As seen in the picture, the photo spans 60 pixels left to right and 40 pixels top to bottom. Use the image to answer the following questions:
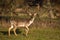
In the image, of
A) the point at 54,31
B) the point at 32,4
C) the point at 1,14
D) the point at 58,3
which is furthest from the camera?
the point at 58,3

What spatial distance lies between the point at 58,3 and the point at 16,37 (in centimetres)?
2437

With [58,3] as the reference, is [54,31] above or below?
above

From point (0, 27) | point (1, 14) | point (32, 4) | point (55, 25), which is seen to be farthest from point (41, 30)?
point (1, 14)

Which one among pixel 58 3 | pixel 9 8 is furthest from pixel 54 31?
pixel 58 3

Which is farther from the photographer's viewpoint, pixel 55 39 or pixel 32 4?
pixel 32 4

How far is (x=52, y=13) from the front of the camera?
25281 millimetres

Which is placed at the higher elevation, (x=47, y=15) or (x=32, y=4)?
(x=32, y=4)

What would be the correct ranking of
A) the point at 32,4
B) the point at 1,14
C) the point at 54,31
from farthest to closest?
the point at 1,14 < the point at 32,4 < the point at 54,31

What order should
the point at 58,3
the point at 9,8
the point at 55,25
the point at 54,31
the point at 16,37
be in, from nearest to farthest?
the point at 16,37 → the point at 54,31 → the point at 55,25 → the point at 9,8 → the point at 58,3

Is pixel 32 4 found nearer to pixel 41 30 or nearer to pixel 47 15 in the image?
pixel 47 15

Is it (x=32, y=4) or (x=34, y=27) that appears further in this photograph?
(x=32, y=4)

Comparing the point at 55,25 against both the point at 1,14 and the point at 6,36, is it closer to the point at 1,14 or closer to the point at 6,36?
the point at 6,36

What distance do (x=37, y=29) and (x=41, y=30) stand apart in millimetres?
377

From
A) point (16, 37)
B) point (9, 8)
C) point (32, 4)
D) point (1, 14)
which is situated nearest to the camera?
point (16, 37)
